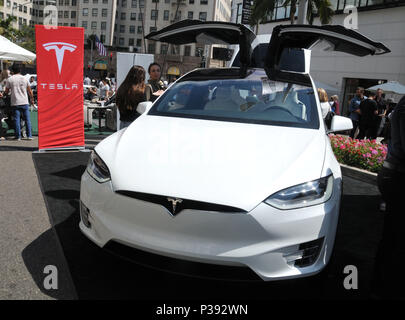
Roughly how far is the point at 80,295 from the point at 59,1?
318 ft

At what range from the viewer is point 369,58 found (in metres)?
27.8

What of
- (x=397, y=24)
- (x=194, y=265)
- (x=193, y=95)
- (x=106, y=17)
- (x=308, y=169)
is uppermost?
(x=106, y=17)

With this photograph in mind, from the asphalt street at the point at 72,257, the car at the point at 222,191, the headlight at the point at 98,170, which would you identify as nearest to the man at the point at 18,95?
the asphalt street at the point at 72,257

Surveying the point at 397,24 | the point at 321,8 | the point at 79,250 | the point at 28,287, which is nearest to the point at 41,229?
the point at 79,250

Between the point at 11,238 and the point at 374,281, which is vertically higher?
the point at 374,281

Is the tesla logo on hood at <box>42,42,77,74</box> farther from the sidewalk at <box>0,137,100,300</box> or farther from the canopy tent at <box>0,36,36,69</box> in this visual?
the canopy tent at <box>0,36,36,69</box>

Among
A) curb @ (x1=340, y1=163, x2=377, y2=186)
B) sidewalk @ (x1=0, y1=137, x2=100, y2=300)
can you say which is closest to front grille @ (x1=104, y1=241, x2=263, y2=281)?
sidewalk @ (x1=0, y1=137, x2=100, y2=300)

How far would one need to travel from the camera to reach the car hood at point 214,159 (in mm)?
2477

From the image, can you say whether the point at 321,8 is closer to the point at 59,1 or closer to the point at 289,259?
the point at 289,259

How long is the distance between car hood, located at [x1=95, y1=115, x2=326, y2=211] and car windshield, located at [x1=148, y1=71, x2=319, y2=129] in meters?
0.21

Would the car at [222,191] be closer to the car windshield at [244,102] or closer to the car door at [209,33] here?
the car windshield at [244,102]

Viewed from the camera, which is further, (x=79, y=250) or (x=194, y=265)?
(x=79, y=250)

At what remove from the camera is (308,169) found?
2.70 m

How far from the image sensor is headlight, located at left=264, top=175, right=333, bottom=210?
2.47 m
